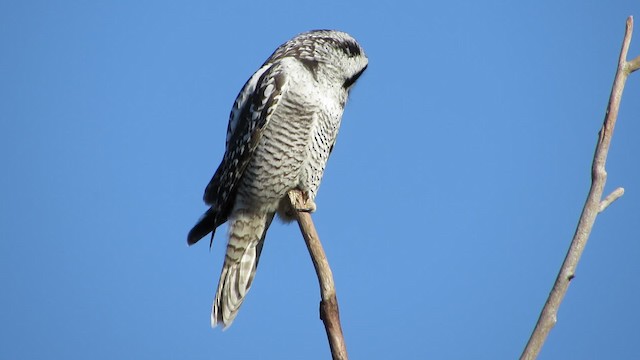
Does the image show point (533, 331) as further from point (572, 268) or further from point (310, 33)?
point (310, 33)

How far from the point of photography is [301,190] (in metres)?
5.18

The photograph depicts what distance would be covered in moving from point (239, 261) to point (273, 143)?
2.86ft

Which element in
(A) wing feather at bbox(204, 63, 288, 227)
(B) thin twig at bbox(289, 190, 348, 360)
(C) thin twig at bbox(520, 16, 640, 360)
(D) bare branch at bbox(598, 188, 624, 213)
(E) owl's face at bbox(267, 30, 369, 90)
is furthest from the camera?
(E) owl's face at bbox(267, 30, 369, 90)

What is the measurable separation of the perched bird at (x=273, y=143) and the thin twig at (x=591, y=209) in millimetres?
2321

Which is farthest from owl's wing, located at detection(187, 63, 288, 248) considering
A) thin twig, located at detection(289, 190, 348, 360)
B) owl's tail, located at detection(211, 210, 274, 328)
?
thin twig, located at detection(289, 190, 348, 360)

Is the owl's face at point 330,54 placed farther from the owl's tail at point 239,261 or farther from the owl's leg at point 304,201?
the owl's tail at point 239,261

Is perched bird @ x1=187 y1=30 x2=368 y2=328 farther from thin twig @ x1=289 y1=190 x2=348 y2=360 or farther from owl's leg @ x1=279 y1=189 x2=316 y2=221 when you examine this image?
thin twig @ x1=289 y1=190 x2=348 y2=360

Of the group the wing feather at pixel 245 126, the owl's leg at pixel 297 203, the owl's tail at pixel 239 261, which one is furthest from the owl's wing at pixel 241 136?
the owl's leg at pixel 297 203

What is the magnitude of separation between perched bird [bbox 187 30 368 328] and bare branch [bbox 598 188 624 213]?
2305 millimetres

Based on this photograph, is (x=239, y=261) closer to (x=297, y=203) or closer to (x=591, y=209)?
(x=297, y=203)

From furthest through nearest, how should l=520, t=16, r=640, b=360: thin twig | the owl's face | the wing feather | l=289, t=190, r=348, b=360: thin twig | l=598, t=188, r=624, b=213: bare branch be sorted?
1. the owl's face
2. the wing feather
3. l=289, t=190, r=348, b=360: thin twig
4. l=598, t=188, r=624, b=213: bare branch
5. l=520, t=16, r=640, b=360: thin twig

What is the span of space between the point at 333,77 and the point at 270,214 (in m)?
1.00

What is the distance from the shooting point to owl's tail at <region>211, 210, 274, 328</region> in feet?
17.1

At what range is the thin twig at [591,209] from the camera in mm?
2729
